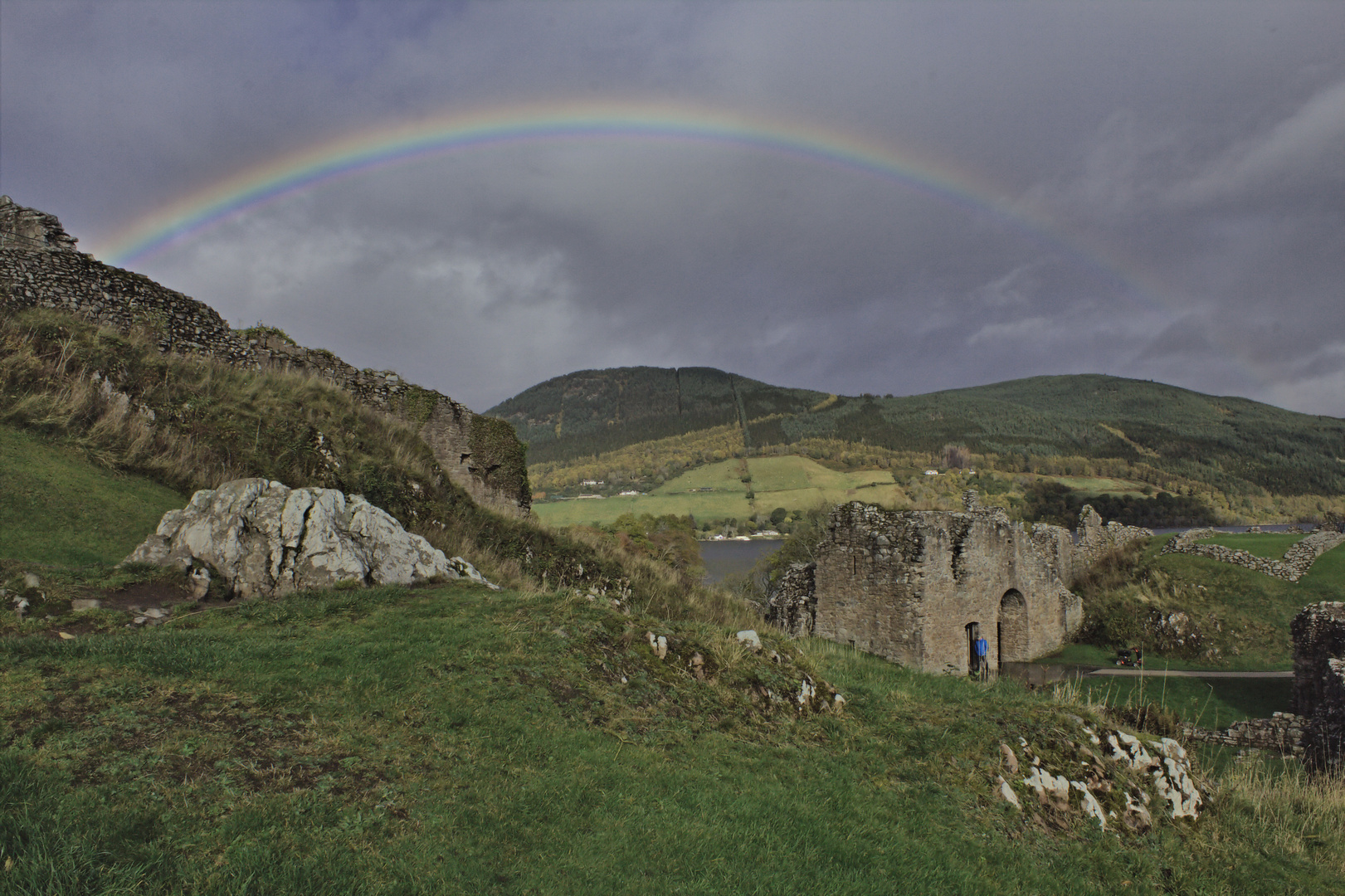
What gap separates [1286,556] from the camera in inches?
947

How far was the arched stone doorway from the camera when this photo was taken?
73.9 feet

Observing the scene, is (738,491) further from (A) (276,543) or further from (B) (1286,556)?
(A) (276,543)

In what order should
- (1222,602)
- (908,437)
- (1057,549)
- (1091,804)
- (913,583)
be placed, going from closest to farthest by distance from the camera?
1. (1091,804)
2. (913,583)
3. (1222,602)
4. (1057,549)
5. (908,437)

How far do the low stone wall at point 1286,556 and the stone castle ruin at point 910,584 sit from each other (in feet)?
33.9

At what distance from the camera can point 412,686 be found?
6.09m

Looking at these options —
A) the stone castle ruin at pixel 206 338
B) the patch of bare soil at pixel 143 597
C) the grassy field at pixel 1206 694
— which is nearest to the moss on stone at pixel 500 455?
the stone castle ruin at pixel 206 338

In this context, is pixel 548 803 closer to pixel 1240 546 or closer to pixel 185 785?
pixel 185 785

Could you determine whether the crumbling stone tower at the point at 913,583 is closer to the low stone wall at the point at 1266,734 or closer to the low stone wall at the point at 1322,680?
the low stone wall at the point at 1266,734

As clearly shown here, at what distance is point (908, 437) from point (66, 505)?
14013 centimetres

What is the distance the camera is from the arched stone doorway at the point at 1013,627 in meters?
22.5

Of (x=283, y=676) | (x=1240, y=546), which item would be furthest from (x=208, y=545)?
(x=1240, y=546)

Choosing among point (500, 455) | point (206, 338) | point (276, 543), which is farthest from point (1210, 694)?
point (206, 338)

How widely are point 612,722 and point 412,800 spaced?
2.28 m

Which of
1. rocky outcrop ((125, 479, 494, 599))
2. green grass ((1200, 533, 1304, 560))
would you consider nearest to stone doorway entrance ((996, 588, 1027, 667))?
green grass ((1200, 533, 1304, 560))
